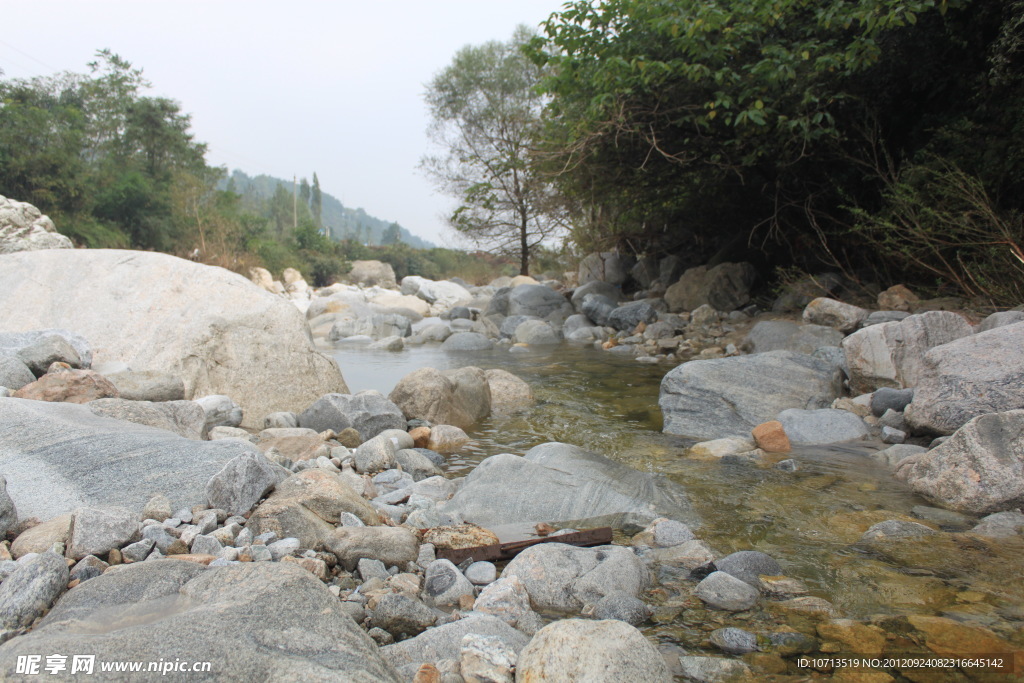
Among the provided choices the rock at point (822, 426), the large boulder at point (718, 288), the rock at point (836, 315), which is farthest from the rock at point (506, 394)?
the large boulder at point (718, 288)

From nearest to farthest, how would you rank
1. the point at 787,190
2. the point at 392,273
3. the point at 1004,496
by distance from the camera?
the point at 1004,496, the point at 787,190, the point at 392,273

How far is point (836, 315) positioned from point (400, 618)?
8262 millimetres

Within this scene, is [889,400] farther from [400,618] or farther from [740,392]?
[400,618]

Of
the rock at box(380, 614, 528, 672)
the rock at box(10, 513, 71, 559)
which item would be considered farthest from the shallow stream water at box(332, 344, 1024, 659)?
the rock at box(10, 513, 71, 559)

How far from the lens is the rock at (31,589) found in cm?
233

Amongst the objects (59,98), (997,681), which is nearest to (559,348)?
(997,681)

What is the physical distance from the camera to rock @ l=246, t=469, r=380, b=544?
3.26 meters

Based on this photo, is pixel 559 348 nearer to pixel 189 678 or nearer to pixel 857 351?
pixel 857 351

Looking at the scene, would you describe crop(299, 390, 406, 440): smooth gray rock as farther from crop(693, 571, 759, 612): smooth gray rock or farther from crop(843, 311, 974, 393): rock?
crop(843, 311, 974, 393): rock

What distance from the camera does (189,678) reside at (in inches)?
65.5

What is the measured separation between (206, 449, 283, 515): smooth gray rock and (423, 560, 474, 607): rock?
109 cm

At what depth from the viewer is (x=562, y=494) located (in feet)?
13.6

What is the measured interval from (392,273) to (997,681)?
38731mm

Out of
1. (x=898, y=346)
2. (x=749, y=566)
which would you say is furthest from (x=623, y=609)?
(x=898, y=346)
